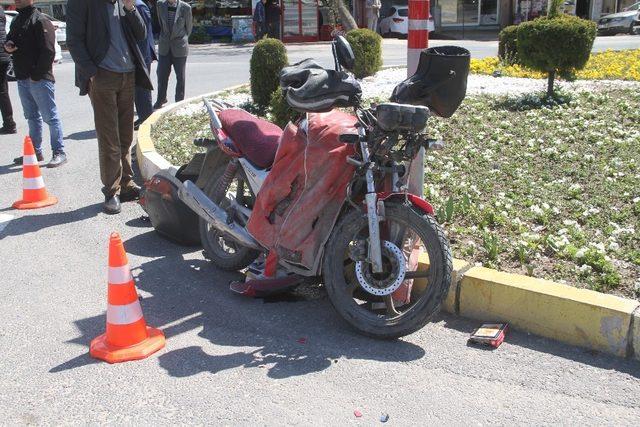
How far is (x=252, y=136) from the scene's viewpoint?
5.01 m

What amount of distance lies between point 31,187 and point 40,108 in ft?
5.39

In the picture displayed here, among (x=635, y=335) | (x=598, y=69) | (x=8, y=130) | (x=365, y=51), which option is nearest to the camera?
(x=635, y=335)

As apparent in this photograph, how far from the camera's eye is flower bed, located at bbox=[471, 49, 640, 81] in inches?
444

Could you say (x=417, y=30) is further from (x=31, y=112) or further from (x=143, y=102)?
(x=143, y=102)

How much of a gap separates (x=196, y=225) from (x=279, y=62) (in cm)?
502

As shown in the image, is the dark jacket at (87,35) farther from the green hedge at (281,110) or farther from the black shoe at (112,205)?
the green hedge at (281,110)

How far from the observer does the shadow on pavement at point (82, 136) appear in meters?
10.2

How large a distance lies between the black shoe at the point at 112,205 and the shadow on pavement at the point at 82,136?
375cm

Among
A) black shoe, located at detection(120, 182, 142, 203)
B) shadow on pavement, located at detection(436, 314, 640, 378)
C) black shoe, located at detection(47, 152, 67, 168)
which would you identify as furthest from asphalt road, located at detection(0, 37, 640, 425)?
black shoe, located at detection(47, 152, 67, 168)

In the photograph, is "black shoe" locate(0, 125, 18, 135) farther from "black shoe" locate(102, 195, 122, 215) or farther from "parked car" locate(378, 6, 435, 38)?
"parked car" locate(378, 6, 435, 38)

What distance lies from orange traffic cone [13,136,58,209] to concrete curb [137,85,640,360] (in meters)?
4.10

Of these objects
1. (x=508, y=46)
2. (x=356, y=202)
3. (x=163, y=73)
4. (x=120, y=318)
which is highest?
(x=508, y=46)

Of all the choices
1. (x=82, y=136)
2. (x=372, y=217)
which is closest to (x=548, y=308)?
(x=372, y=217)

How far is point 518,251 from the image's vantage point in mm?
4812
